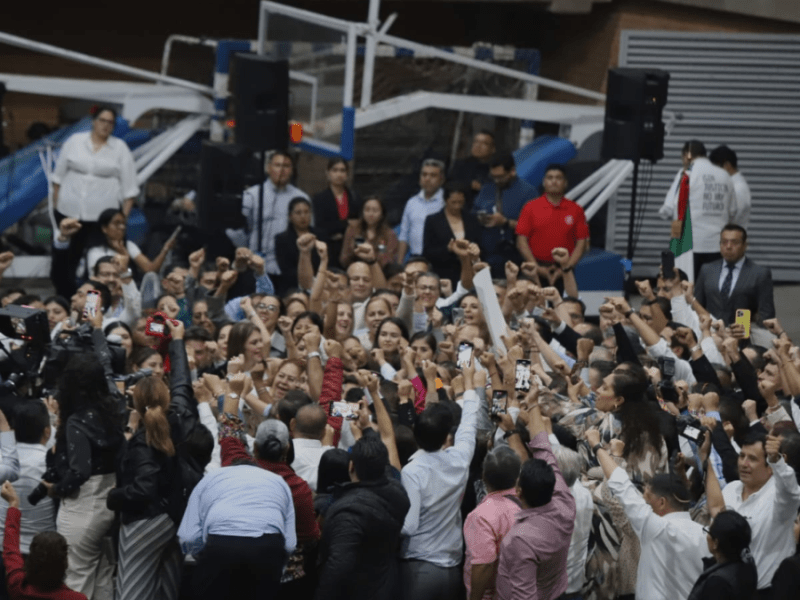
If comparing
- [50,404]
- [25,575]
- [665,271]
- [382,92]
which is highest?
[382,92]

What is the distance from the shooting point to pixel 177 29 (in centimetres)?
1977

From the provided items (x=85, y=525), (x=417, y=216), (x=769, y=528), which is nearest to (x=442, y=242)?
(x=417, y=216)

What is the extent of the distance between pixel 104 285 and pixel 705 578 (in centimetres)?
540

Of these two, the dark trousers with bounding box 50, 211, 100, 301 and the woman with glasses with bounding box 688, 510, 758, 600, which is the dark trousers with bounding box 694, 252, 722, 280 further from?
the woman with glasses with bounding box 688, 510, 758, 600

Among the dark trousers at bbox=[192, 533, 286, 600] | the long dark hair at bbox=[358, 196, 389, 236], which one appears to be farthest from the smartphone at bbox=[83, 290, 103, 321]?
the long dark hair at bbox=[358, 196, 389, 236]

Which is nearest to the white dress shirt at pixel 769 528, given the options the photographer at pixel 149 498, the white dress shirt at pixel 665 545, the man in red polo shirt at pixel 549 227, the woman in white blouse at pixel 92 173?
the white dress shirt at pixel 665 545

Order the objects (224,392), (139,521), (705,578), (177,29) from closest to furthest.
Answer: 1. (705,578)
2. (139,521)
3. (224,392)
4. (177,29)

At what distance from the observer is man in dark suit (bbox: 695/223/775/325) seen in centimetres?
1098

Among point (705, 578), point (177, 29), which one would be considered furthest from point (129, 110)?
point (705, 578)

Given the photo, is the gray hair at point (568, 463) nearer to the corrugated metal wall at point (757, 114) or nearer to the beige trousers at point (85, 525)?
the beige trousers at point (85, 525)

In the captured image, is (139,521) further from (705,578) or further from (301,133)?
(301,133)

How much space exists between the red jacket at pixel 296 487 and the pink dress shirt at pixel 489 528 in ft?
2.49

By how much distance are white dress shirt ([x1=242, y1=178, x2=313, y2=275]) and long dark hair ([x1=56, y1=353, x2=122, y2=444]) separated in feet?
17.6

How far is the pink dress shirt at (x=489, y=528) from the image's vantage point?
6855 millimetres
